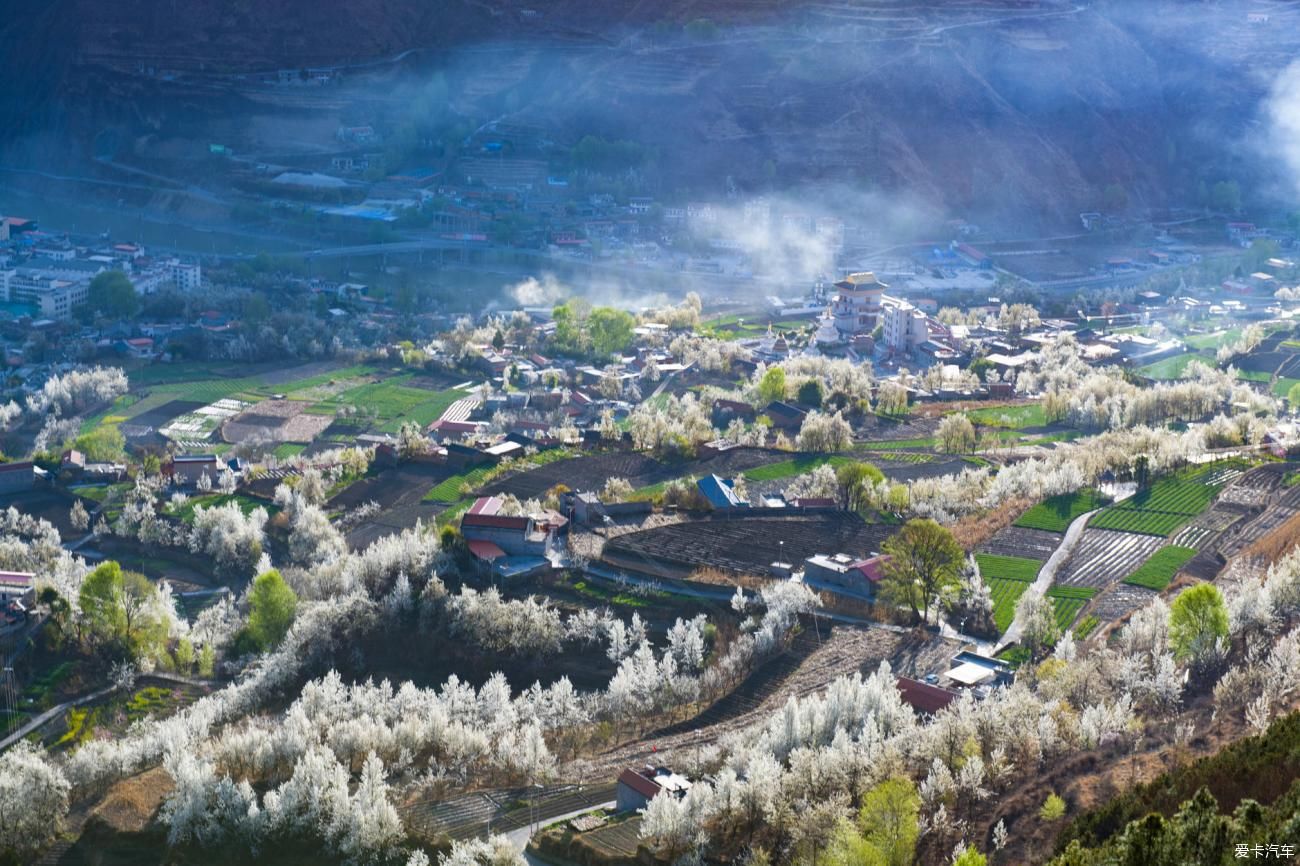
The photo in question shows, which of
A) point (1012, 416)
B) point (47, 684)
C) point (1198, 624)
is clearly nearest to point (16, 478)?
point (47, 684)

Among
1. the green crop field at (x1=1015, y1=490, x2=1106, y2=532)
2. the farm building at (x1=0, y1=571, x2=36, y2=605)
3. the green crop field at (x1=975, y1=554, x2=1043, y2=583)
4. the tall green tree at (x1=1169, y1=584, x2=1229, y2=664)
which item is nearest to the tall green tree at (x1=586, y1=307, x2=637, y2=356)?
the green crop field at (x1=1015, y1=490, x2=1106, y2=532)

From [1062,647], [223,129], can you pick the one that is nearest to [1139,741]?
[1062,647]

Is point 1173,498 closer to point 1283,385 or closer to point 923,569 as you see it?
point 923,569

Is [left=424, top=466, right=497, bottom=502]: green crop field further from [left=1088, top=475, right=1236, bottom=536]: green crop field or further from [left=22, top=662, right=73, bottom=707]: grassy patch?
[left=1088, top=475, right=1236, bottom=536]: green crop field

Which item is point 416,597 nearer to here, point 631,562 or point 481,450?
point 631,562

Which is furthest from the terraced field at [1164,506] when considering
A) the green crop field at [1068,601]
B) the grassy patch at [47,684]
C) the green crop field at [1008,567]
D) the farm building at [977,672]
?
the grassy patch at [47,684]

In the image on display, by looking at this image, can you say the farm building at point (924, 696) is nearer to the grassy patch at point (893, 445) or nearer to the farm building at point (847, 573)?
the farm building at point (847, 573)
